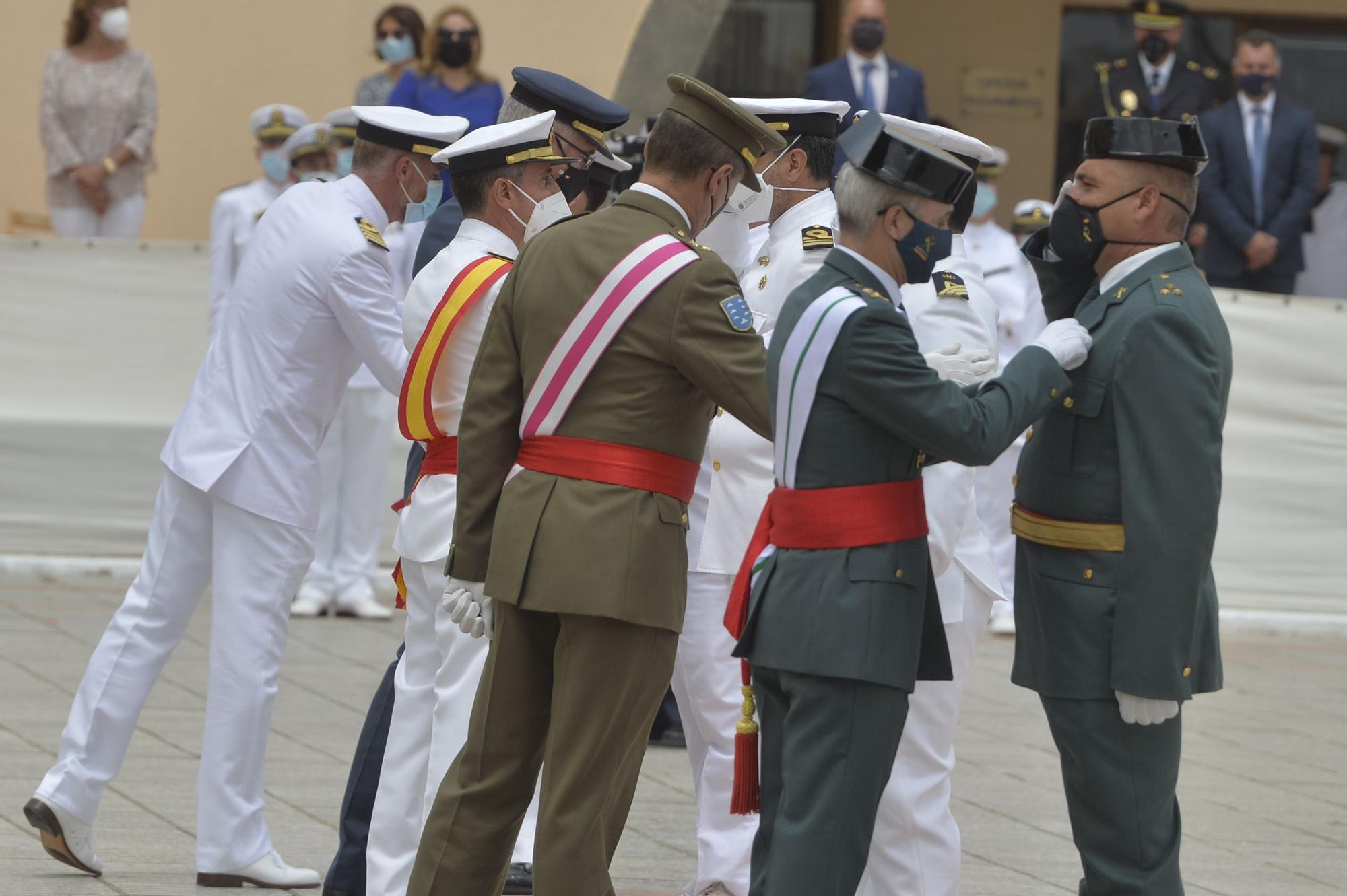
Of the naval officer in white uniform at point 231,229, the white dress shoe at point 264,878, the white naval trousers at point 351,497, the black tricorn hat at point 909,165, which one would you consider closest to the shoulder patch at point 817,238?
the black tricorn hat at point 909,165

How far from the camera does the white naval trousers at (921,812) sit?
460 centimetres

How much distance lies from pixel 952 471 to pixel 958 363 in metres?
0.70

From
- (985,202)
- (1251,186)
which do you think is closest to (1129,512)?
(985,202)

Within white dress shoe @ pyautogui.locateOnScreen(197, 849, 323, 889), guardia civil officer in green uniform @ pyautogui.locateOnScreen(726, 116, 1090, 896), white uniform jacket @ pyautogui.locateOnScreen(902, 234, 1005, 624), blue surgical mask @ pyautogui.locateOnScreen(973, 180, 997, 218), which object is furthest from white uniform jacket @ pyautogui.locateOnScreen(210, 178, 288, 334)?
guardia civil officer in green uniform @ pyautogui.locateOnScreen(726, 116, 1090, 896)

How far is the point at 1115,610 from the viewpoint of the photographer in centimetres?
400

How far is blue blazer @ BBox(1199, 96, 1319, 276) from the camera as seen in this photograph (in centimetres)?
1123

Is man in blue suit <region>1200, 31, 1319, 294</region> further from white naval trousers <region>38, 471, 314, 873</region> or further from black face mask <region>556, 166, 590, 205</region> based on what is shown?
white naval trousers <region>38, 471, 314, 873</region>

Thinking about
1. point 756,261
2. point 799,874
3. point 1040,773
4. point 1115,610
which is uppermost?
point 756,261

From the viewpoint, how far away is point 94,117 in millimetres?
11219

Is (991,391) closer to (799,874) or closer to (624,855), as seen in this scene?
(799,874)

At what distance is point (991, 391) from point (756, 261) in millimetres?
1714

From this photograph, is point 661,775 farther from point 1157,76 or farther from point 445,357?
point 1157,76

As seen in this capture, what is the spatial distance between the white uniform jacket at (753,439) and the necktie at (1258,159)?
6602 millimetres

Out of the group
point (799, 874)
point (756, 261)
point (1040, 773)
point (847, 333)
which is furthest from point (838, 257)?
point (1040, 773)
